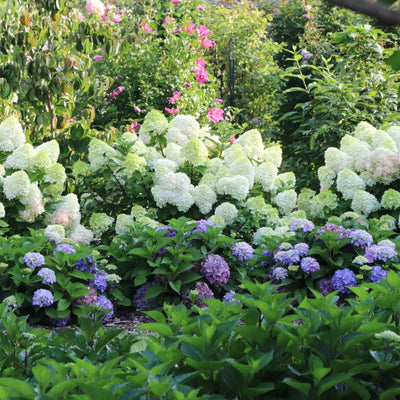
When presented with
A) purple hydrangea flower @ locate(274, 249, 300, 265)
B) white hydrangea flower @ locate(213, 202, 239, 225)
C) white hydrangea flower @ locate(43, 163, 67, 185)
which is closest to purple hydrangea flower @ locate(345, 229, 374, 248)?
purple hydrangea flower @ locate(274, 249, 300, 265)

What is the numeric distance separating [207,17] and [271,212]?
6.13m

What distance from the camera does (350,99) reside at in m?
6.05

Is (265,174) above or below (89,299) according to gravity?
above

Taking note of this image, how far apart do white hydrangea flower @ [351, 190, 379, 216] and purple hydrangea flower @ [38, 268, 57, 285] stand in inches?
81.5

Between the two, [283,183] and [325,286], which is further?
[283,183]

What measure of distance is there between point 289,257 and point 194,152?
1.28 metres

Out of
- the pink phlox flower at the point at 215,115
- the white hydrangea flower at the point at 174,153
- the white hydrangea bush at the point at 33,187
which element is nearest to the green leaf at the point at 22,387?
the white hydrangea bush at the point at 33,187

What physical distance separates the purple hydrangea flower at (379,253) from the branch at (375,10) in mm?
2892

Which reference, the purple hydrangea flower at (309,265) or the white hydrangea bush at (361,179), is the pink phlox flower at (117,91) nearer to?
the white hydrangea bush at (361,179)

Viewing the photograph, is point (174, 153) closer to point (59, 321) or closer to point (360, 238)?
point (360, 238)

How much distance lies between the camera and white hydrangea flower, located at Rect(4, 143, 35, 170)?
452cm

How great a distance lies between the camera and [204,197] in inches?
176

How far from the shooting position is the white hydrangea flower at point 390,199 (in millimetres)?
4379

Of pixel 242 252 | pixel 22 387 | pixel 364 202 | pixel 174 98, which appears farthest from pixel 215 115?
pixel 22 387
